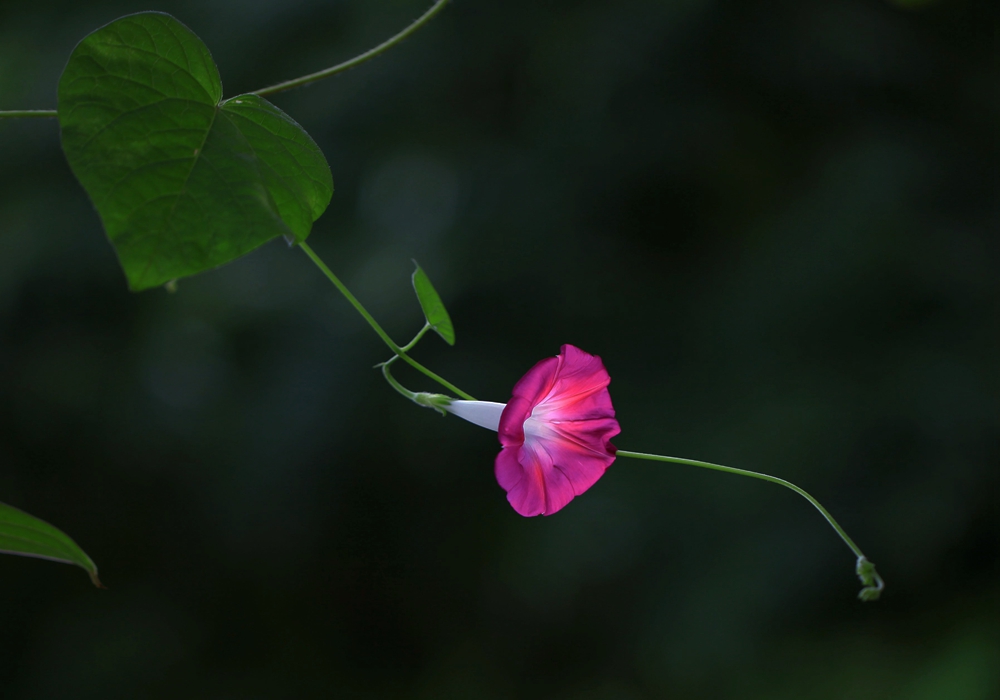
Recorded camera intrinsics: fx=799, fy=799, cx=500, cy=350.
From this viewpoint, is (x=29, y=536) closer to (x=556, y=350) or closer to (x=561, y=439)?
(x=561, y=439)

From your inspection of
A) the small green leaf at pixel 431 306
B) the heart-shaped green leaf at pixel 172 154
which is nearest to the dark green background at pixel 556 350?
the small green leaf at pixel 431 306

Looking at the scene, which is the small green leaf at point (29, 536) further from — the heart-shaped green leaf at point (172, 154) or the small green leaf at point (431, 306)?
the small green leaf at point (431, 306)

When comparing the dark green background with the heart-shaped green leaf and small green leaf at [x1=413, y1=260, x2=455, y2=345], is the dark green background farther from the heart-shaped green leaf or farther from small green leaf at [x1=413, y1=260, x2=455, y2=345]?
the heart-shaped green leaf

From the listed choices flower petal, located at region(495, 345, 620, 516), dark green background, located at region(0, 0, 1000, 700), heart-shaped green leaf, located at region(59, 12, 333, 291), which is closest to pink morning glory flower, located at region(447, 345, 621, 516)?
flower petal, located at region(495, 345, 620, 516)

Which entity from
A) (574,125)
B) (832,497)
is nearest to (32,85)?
(574,125)

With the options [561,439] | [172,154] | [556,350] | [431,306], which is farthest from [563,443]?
[556,350]
